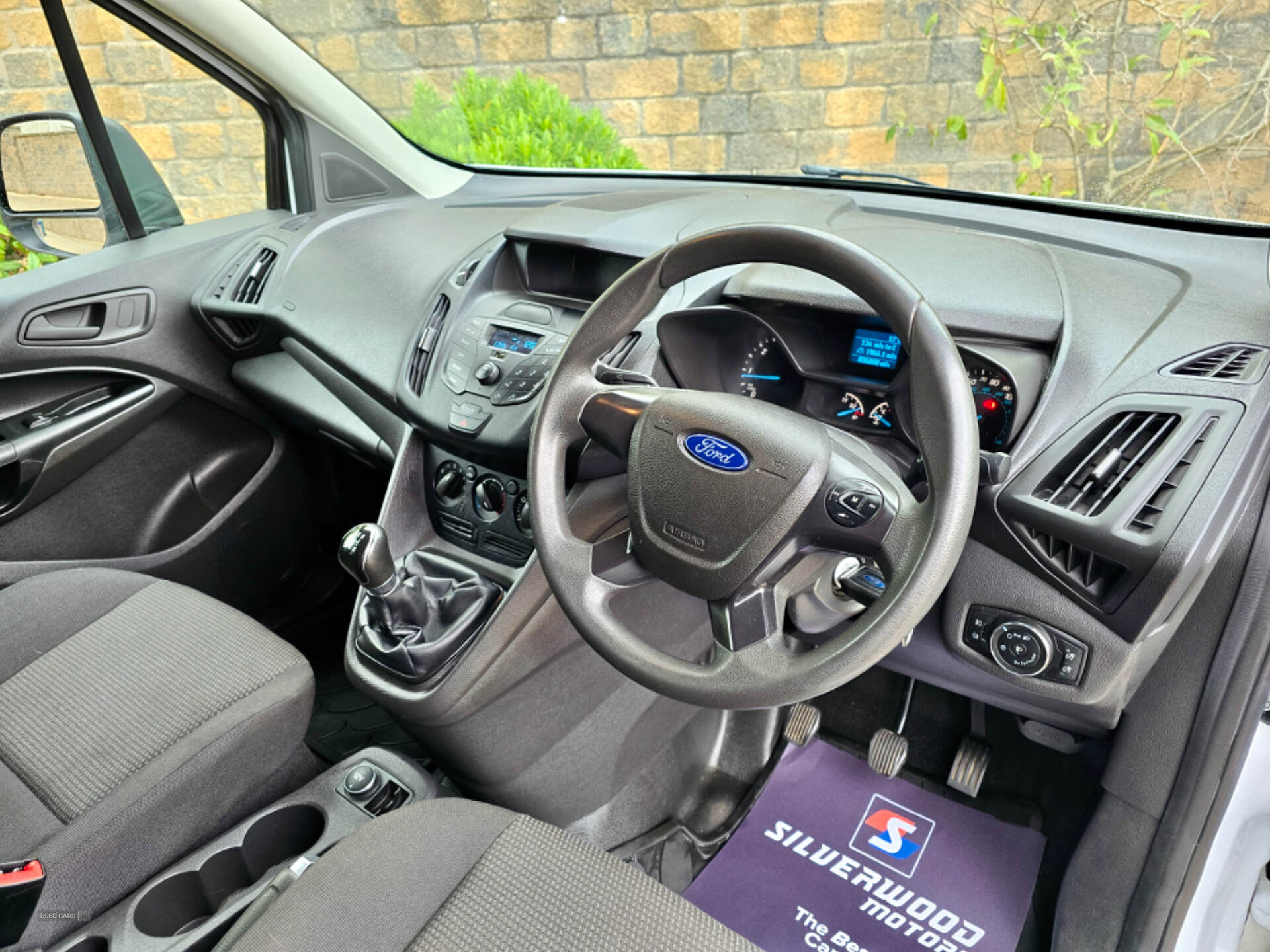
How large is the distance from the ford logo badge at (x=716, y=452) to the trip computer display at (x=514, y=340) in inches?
20.8

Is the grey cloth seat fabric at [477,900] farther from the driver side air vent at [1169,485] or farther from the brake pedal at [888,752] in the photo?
the brake pedal at [888,752]

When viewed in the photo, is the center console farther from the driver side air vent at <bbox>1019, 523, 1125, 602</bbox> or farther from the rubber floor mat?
the driver side air vent at <bbox>1019, 523, 1125, 602</bbox>

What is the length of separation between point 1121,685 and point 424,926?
0.84 m

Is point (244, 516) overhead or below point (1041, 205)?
below

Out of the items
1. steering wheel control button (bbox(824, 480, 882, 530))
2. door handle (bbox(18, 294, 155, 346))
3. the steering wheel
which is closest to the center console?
the steering wheel

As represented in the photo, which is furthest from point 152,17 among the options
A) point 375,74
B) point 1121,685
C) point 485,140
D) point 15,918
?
point 1121,685

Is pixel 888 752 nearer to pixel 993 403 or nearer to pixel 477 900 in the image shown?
pixel 993 403

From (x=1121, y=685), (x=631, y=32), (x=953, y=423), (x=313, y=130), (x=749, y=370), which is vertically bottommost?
(x=1121, y=685)

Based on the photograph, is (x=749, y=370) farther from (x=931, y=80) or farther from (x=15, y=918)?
(x=15, y=918)

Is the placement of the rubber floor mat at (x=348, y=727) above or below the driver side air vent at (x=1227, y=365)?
below

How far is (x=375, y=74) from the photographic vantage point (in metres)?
2.09

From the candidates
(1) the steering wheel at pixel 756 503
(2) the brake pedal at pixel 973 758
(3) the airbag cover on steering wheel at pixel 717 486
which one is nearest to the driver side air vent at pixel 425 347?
(1) the steering wheel at pixel 756 503

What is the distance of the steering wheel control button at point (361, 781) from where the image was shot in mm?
1269

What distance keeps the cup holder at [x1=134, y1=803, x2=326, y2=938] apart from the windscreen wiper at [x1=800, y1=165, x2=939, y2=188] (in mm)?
1331
